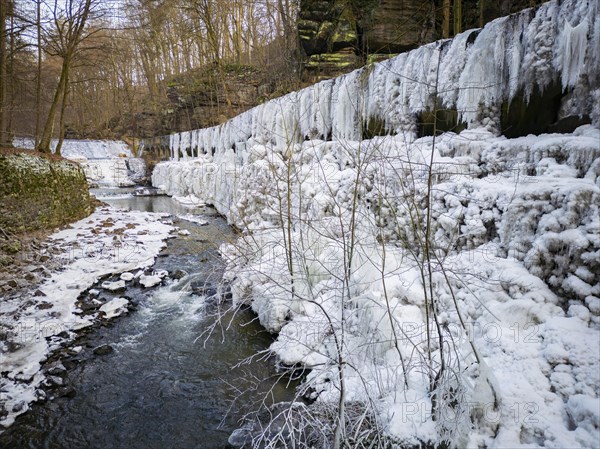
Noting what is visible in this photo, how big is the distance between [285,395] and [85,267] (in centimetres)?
557

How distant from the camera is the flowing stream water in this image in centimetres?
331

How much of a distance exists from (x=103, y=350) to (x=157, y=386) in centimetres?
119

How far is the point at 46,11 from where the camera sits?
32.8ft

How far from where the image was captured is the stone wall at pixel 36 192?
768 centimetres

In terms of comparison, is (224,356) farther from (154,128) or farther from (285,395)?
(154,128)

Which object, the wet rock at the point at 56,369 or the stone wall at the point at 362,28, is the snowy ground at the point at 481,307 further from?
the stone wall at the point at 362,28

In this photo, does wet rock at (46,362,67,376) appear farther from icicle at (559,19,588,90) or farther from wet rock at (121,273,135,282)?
icicle at (559,19,588,90)

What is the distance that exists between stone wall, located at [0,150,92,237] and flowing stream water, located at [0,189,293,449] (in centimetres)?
403

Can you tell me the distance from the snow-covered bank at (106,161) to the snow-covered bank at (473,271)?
19892 millimetres

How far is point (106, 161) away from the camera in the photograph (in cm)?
2328

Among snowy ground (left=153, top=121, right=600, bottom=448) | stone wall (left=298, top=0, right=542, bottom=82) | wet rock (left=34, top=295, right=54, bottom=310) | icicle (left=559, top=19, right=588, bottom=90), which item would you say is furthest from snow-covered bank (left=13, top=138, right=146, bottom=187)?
icicle (left=559, top=19, right=588, bottom=90)

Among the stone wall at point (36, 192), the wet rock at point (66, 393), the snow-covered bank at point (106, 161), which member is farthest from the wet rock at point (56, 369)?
the snow-covered bank at point (106, 161)

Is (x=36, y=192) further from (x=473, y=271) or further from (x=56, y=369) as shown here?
(x=473, y=271)

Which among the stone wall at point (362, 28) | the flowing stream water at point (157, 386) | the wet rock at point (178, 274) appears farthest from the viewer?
the stone wall at point (362, 28)
